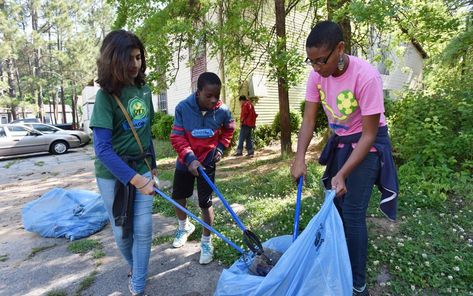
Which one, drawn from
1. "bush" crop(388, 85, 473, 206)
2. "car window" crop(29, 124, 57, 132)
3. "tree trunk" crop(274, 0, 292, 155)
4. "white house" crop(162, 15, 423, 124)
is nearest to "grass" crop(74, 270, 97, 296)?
"bush" crop(388, 85, 473, 206)

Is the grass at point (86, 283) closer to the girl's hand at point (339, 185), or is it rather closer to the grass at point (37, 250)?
the grass at point (37, 250)

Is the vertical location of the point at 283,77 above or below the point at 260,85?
below

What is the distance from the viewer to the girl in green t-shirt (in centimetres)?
203

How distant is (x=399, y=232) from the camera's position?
3330mm

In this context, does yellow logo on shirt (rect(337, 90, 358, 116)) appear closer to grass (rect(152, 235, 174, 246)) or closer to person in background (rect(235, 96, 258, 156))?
grass (rect(152, 235, 174, 246))

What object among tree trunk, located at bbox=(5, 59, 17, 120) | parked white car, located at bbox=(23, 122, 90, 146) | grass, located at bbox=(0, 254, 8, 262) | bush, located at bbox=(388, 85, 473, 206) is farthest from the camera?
tree trunk, located at bbox=(5, 59, 17, 120)

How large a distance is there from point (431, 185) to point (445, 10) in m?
3.81

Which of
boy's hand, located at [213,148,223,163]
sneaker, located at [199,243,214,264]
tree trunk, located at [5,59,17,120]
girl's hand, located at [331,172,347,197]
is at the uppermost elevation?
tree trunk, located at [5,59,17,120]

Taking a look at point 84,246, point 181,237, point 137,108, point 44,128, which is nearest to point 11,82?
point 44,128

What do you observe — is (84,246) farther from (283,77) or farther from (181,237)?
(283,77)

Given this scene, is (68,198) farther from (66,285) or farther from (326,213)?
(326,213)

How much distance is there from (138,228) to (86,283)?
103 centimetres

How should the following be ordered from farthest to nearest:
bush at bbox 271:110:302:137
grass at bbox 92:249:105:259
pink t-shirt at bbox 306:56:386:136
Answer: bush at bbox 271:110:302:137 → grass at bbox 92:249:105:259 → pink t-shirt at bbox 306:56:386:136

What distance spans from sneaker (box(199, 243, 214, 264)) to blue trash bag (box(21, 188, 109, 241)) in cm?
168
